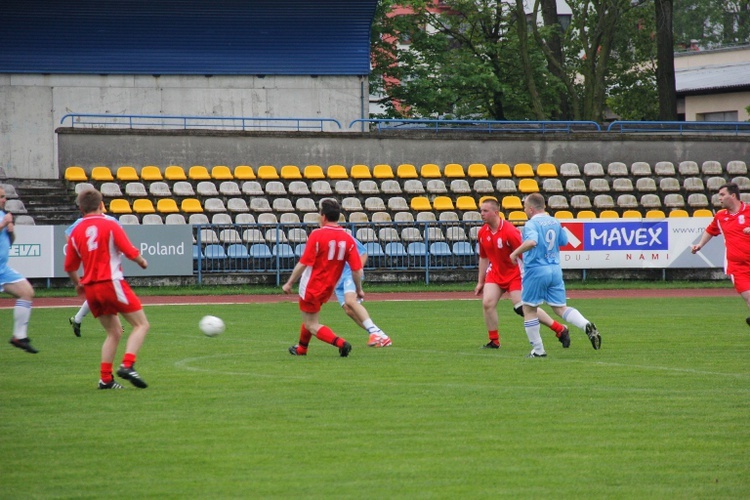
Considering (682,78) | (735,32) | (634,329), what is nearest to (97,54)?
(634,329)

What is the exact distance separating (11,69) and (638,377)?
26.0 m

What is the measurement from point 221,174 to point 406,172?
5.47 meters

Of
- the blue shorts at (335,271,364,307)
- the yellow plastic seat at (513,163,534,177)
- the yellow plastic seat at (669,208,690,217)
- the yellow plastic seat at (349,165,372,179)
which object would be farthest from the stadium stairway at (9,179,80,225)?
the yellow plastic seat at (669,208,690,217)

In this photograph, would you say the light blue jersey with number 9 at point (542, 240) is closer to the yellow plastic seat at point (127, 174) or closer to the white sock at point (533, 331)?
the white sock at point (533, 331)

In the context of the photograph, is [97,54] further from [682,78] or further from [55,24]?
[682,78]

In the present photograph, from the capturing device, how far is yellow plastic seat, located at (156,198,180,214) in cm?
2827

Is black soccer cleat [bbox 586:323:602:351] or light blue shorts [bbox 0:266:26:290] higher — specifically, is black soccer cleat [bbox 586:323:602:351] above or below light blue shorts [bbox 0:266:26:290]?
below

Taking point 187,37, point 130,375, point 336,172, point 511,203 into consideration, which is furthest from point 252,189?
point 130,375

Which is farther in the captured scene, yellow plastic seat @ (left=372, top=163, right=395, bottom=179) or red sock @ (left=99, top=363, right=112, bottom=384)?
yellow plastic seat @ (left=372, top=163, right=395, bottom=179)

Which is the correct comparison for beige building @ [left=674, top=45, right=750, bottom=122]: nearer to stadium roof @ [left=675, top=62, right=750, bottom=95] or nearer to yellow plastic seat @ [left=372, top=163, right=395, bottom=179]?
stadium roof @ [left=675, top=62, right=750, bottom=95]

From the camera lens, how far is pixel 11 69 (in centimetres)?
3262

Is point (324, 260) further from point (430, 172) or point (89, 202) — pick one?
point (430, 172)

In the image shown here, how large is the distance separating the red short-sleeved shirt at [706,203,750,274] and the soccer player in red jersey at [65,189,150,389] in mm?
8967

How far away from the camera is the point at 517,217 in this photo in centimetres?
2922
